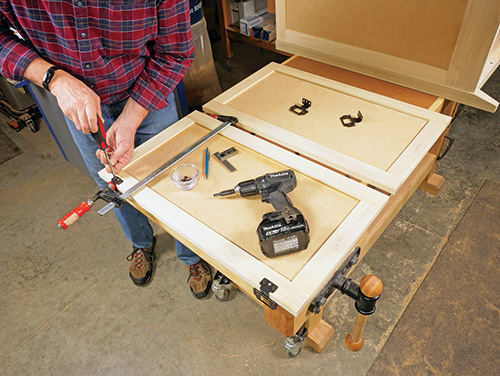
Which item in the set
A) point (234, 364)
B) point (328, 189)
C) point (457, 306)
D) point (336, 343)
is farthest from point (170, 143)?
point (457, 306)

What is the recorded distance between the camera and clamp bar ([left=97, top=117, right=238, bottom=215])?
101cm

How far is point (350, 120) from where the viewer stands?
1.26 metres

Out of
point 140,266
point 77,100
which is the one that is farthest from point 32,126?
point 77,100

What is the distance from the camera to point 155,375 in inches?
54.5

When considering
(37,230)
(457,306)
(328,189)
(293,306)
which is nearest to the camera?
(293,306)

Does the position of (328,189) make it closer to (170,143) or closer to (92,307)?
(170,143)

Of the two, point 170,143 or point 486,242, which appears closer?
point 170,143

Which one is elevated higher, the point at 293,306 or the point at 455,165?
the point at 293,306

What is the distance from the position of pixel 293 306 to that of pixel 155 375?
88 cm

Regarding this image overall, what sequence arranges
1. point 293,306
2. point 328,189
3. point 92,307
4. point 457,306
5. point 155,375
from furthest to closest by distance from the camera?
1. point 92,307
2. point 457,306
3. point 155,375
4. point 328,189
5. point 293,306

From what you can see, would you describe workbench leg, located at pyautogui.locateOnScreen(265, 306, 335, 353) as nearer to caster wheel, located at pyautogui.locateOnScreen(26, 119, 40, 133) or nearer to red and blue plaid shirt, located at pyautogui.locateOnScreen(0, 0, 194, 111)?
red and blue plaid shirt, located at pyautogui.locateOnScreen(0, 0, 194, 111)

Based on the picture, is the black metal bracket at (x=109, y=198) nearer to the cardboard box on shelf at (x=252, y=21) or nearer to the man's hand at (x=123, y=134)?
the man's hand at (x=123, y=134)

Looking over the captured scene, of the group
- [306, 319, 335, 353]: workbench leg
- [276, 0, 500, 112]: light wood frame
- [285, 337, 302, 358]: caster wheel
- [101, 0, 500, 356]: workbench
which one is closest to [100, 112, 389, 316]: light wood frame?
[101, 0, 500, 356]: workbench

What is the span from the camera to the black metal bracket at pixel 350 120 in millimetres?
1238
